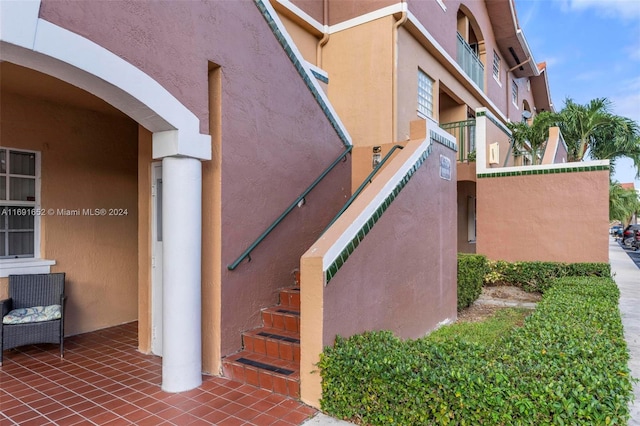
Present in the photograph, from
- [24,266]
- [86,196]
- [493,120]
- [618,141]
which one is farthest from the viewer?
[618,141]

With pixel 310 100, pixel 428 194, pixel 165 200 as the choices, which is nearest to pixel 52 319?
pixel 165 200

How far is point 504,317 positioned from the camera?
732 cm

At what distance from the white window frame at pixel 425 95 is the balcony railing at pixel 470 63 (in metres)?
2.74

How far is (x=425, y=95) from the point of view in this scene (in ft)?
33.9

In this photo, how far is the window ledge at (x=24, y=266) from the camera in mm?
5242

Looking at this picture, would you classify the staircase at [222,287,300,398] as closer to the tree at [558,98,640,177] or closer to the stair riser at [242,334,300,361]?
the stair riser at [242,334,300,361]

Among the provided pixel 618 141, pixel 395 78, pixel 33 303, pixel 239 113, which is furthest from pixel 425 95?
pixel 33 303

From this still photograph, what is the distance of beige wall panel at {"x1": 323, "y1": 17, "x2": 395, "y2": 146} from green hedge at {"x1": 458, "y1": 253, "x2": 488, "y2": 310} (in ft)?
9.75

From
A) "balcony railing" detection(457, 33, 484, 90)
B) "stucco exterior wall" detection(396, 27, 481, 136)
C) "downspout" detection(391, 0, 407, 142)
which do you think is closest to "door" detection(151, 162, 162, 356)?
"downspout" detection(391, 0, 407, 142)

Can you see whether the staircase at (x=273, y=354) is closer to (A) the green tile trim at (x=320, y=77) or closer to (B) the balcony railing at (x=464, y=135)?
(A) the green tile trim at (x=320, y=77)

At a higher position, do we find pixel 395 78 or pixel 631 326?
pixel 395 78

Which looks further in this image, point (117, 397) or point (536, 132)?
point (536, 132)

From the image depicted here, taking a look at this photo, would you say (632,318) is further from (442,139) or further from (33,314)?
(33,314)

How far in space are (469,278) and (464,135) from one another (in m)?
5.12
